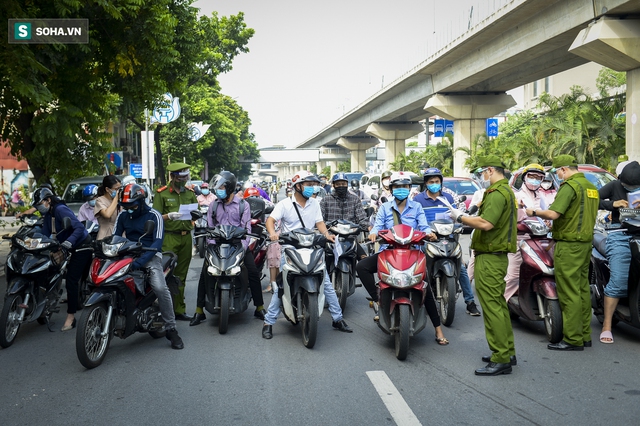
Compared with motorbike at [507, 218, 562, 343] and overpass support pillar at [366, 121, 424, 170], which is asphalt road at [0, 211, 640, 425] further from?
overpass support pillar at [366, 121, 424, 170]

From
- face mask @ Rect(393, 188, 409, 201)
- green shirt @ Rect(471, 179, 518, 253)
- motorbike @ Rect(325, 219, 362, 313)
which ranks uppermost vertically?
face mask @ Rect(393, 188, 409, 201)

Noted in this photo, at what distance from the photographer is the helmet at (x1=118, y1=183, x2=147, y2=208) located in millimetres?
7035

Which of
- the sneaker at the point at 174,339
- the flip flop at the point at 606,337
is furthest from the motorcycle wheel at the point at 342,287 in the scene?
the flip flop at the point at 606,337

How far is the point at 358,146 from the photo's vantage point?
258 ft

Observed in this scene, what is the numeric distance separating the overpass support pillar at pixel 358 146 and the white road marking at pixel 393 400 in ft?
236

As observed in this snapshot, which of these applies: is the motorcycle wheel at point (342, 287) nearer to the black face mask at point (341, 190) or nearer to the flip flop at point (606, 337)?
the black face mask at point (341, 190)

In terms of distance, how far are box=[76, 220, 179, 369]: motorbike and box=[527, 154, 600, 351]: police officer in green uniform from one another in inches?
151

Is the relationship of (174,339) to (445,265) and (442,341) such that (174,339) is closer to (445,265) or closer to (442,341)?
(442,341)

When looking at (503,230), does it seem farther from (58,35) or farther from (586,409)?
(58,35)

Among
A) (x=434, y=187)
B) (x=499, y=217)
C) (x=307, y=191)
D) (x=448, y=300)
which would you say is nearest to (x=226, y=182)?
(x=307, y=191)

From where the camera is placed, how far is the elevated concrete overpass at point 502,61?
21.1 m

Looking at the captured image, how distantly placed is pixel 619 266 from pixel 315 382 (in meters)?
3.48

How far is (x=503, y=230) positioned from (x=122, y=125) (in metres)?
47.9

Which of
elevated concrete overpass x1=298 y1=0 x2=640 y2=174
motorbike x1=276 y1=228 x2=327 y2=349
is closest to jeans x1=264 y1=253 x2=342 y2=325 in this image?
motorbike x1=276 y1=228 x2=327 y2=349
